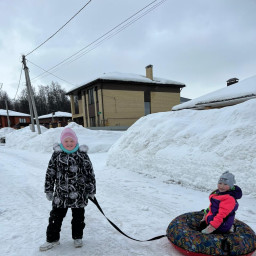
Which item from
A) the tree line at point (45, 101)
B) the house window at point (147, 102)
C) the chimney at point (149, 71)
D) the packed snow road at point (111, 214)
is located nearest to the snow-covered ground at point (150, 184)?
the packed snow road at point (111, 214)

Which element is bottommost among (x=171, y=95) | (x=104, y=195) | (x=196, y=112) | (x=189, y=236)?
(x=104, y=195)

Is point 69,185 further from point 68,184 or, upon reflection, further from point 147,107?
point 147,107

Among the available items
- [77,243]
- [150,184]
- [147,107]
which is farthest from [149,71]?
[77,243]

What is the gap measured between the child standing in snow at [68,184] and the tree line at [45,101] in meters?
73.6

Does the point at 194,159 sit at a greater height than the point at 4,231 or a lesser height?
greater

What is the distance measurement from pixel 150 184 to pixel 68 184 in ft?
11.4

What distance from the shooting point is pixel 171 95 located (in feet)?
106

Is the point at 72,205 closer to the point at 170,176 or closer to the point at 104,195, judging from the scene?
the point at 104,195

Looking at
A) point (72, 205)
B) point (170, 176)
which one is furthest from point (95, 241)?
point (170, 176)

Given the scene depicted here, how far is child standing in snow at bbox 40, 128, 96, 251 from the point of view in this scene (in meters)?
2.62

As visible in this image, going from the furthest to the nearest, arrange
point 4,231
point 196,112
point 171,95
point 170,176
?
1. point 171,95
2. point 196,112
3. point 170,176
4. point 4,231

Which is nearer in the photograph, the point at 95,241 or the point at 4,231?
the point at 95,241

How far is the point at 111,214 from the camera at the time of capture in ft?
12.4

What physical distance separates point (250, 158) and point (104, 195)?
10.8 feet
